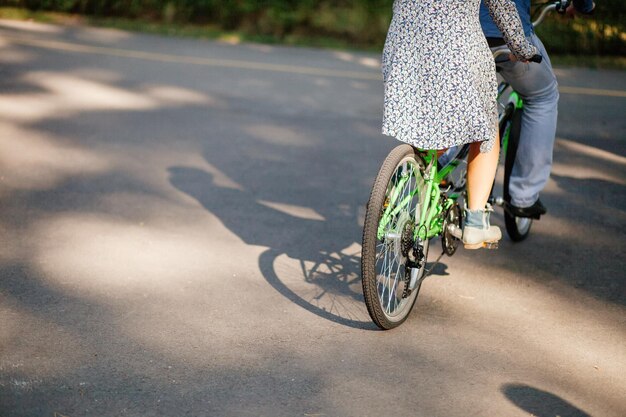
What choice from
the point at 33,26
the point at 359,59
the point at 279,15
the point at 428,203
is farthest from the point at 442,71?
the point at 33,26

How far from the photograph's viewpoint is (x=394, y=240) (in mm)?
4363

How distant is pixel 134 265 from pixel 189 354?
46.1 inches

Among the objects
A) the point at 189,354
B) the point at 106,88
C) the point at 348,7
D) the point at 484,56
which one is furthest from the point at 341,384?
the point at 348,7

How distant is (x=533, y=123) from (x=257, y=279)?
1922 millimetres

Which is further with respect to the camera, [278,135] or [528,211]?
[278,135]

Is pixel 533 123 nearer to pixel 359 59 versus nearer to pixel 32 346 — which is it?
pixel 32 346

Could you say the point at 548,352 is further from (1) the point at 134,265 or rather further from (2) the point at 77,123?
(2) the point at 77,123

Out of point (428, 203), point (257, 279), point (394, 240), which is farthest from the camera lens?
point (257, 279)

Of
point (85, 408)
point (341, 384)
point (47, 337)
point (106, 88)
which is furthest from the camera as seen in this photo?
point (106, 88)

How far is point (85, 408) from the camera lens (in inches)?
142

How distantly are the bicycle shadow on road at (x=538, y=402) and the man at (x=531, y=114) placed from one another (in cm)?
173

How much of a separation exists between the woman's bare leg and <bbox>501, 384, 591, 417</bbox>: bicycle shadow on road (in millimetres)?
1143

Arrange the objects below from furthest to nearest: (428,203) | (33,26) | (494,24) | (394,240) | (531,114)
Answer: (33,26)
(531,114)
(494,24)
(428,203)
(394,240)

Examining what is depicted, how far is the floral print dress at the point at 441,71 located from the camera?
4.07 metres
